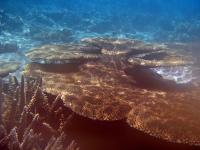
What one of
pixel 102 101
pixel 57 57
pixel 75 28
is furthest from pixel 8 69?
pixel 75 28

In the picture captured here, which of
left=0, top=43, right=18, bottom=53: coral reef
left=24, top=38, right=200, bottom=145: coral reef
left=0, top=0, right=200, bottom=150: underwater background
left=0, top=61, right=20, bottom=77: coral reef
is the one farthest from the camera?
left=0, top=43, right=18, bottom=53: coral reef

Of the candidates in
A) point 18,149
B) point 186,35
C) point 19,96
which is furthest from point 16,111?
point 186,35

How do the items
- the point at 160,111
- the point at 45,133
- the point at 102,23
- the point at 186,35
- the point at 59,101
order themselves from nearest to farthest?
the point at 45,133
the point at 160,111
the point at 59,101
the point at 186,35
the point at 102,23

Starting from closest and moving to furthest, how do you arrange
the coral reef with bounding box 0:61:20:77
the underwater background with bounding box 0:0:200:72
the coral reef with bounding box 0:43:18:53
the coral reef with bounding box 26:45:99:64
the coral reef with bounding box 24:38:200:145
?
the coral reef with bounding box 24:38:200:145 < the coral reef with bounding box 26:45:99:64 < the coral reef with bounding box 0:61:20:77 < the coral reef with bounding box 0:43:18:53 < the underwater background with bounding box 0:0:200:72

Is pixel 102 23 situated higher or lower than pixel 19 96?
higher

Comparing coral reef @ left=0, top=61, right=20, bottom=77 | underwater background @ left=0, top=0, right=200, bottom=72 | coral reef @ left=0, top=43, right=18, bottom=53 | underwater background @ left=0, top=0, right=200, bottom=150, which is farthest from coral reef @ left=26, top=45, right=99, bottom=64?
underwater background @ left=0, top=0, right=200, bottom=72

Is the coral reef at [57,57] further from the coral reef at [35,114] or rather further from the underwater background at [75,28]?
the underwater background at [75,28]

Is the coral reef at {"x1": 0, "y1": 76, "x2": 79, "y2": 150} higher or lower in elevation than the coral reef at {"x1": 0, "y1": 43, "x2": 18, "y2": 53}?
lower

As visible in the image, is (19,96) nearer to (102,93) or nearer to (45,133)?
(45,133)

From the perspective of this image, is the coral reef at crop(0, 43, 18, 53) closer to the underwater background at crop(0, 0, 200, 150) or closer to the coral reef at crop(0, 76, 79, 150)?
the underwater background at crop(0, 0, 200, 150)

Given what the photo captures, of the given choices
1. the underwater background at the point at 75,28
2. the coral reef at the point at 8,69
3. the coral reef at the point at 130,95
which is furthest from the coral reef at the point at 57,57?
the underwater background at the point at 75,28

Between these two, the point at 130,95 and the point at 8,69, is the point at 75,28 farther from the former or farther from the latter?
the point at 130,95
